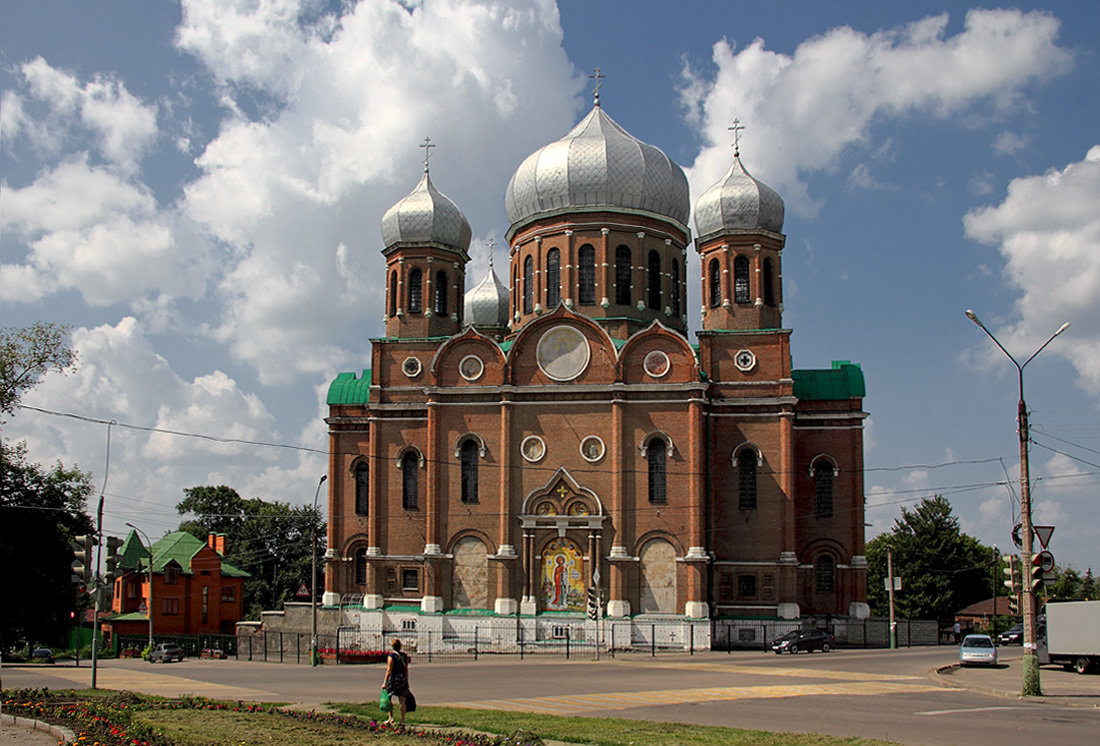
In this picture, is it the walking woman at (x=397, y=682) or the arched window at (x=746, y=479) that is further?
the arched window at (x=746, y=479)

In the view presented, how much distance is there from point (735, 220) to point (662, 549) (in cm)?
1498

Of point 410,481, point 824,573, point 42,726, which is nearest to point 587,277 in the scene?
point 410,481

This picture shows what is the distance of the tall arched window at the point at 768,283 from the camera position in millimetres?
46625

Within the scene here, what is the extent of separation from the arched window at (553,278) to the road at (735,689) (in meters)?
16.7

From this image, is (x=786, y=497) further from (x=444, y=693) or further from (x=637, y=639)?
(x=444, y=693)

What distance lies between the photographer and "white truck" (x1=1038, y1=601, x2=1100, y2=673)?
101ft

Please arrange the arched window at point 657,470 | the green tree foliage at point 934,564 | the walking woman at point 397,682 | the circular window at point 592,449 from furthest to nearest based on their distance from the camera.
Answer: the green tree foliage at point 934,564 → the circular window at point 592,449 → the arched window at point 657,470 → the walking woman at point 397,682

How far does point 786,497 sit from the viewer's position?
142 feet

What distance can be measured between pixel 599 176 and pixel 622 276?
4606 millimetres

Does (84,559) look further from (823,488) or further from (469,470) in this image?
(823,488)

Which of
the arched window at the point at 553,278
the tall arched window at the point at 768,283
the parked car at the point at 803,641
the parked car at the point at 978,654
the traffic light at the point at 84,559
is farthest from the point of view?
the arched window at the point at 553,278

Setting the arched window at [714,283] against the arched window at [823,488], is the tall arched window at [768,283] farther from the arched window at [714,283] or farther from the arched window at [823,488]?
the arched window at [823,488]

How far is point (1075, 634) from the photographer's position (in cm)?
3150

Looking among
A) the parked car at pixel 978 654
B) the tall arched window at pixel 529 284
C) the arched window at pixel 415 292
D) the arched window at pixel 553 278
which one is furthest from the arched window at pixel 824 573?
the arched window at pixel 415 292
